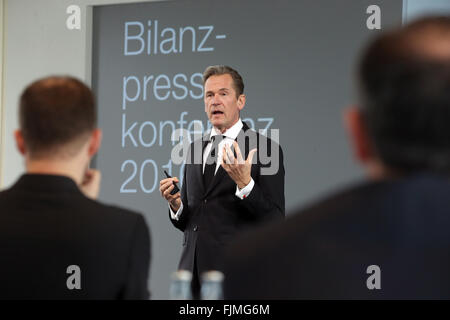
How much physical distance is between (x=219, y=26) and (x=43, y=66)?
1.47 m

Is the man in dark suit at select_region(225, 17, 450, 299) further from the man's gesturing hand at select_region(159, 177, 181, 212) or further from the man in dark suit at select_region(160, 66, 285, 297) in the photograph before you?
the man's gesturing hand at select_region(159, 177, 181, 212)

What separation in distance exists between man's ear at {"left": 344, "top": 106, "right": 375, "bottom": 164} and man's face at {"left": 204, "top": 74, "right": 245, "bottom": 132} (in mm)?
2417

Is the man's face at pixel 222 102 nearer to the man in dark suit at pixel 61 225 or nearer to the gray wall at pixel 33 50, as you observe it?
the man in dark suit at pixel 61 225

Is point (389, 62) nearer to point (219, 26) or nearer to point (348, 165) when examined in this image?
point (348, 165)

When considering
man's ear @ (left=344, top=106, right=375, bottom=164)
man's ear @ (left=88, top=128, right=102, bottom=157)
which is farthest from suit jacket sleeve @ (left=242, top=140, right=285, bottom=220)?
man's ear @ (left=344, top=106, right=375, bottom=164)

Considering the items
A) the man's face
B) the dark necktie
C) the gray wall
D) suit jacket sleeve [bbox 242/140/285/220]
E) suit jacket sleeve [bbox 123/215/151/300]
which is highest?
the gray wall

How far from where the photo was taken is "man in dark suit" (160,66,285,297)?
3.18 m

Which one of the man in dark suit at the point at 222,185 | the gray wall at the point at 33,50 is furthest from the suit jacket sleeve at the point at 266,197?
the gray wall at the point at 33,50

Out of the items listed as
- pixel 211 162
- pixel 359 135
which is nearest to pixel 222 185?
pixel 211 162

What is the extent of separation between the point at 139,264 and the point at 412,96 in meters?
Answer: 0.81

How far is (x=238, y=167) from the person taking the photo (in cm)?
314

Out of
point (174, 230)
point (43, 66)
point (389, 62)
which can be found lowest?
point (174, 230)

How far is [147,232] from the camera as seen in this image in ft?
5.18

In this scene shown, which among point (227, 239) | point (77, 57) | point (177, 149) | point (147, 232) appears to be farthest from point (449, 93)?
point (77, 57)
